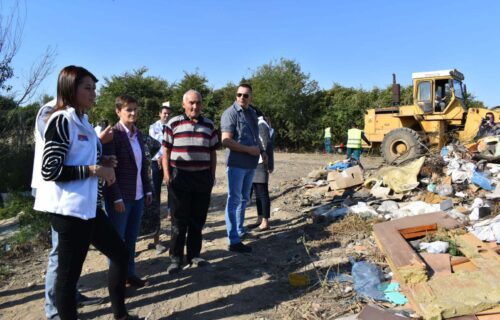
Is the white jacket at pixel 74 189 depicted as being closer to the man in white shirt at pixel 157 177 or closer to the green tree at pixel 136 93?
the man in white shirt at pixel 157 177

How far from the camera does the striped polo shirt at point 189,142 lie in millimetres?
3855

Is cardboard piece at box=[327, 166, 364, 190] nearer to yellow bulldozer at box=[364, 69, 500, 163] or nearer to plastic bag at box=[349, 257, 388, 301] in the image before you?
yellow bulldozer at box=[364, 69, 500, 163]

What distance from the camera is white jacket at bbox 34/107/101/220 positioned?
92.2 inches

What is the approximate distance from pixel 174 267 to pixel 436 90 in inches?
396

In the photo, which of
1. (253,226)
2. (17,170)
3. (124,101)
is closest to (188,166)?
(124,101)

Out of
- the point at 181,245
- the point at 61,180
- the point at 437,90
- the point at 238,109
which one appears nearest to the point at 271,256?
the point at 181,245

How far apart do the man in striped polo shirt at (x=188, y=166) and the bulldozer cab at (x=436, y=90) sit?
9165mm

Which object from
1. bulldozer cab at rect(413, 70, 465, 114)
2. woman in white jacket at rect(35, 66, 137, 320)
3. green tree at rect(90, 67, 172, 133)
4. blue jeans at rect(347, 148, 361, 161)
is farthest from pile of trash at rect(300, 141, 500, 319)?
green tree at rect(90, 67, 172, 133)

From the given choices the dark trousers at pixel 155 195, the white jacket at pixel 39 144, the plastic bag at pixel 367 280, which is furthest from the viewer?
the dark trousers at pixel 155 195

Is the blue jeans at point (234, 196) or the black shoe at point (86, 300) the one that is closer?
the black shoe at point (86, 300)

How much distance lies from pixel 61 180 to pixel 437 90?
37.3ft

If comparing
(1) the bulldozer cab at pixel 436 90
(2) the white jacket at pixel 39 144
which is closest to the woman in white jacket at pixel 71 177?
(2) the white jacket at pixel 39 144

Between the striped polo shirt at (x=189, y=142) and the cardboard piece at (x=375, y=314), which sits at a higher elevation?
the striped polo shirt at (x=189, y=142)

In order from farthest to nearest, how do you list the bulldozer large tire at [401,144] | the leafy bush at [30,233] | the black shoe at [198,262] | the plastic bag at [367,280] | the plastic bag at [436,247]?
the bulldozer large tire at [401,144] < the leafy bush at [30,233] < the black shoe at [198,262] < the plastic bag at [436,247] < the plastic bag at [367,280]
